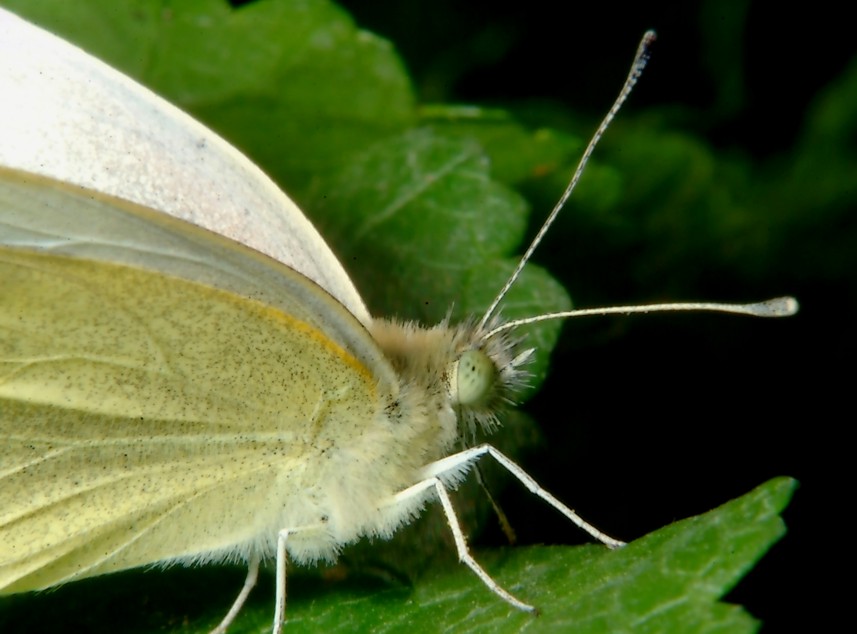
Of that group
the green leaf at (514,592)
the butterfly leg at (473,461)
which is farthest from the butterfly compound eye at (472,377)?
the green leaf at (514,592)

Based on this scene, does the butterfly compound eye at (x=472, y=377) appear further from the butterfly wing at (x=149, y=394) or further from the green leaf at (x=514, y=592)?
the green leaf at (x=514, y=592)

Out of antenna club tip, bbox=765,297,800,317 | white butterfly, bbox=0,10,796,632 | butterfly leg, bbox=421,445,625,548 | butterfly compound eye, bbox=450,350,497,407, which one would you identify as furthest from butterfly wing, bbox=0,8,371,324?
antenna club tip, bbox=765,297,800,317

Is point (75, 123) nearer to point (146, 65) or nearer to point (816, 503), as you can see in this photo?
point (146, 65)

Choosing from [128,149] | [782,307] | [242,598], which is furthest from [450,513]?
[128,149]

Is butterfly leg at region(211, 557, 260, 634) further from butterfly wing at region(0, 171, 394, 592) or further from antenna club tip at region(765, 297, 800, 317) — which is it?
antenna club tip at region(765, 297, 800, 317)

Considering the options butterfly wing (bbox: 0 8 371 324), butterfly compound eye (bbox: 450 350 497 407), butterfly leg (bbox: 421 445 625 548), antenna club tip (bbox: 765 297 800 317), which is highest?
butterfly wing (bbox: 0 8 371 324)
